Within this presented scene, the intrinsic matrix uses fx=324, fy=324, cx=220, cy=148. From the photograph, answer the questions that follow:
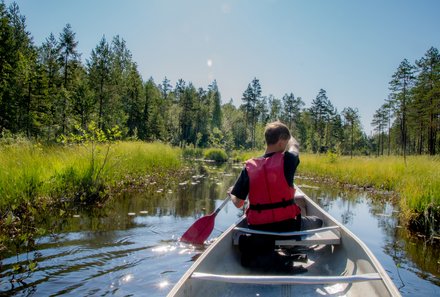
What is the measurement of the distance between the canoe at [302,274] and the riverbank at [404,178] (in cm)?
368

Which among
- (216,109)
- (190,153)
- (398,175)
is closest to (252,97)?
(216,109)

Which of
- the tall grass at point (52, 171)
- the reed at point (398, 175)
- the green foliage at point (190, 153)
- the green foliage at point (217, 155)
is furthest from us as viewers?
the green foliage at point (190, 153)

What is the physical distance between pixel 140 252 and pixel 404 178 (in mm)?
9637

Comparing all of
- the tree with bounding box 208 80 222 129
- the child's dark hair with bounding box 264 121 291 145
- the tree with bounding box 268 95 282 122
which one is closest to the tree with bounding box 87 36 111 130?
the child's dark hair with bounding box 264 121 291 145

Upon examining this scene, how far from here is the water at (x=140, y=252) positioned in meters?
3.88

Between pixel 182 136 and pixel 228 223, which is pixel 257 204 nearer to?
pixel 228 223

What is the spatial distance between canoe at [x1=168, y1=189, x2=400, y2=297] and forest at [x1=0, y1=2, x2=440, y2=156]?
619 centimetres

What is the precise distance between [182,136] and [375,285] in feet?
196

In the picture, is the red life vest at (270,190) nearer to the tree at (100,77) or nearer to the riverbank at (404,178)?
the riverbank at (404,178)

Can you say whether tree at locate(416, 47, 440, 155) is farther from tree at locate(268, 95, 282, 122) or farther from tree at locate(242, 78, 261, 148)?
tree at locate(268, 95, 282, 122)

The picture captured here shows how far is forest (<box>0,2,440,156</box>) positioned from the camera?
23.7m

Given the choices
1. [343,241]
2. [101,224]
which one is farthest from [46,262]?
[343,241]

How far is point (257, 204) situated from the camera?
3.72 meters

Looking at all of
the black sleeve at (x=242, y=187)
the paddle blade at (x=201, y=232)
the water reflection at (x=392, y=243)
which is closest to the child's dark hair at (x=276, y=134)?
the black sleeve at (x=242, y=187)
